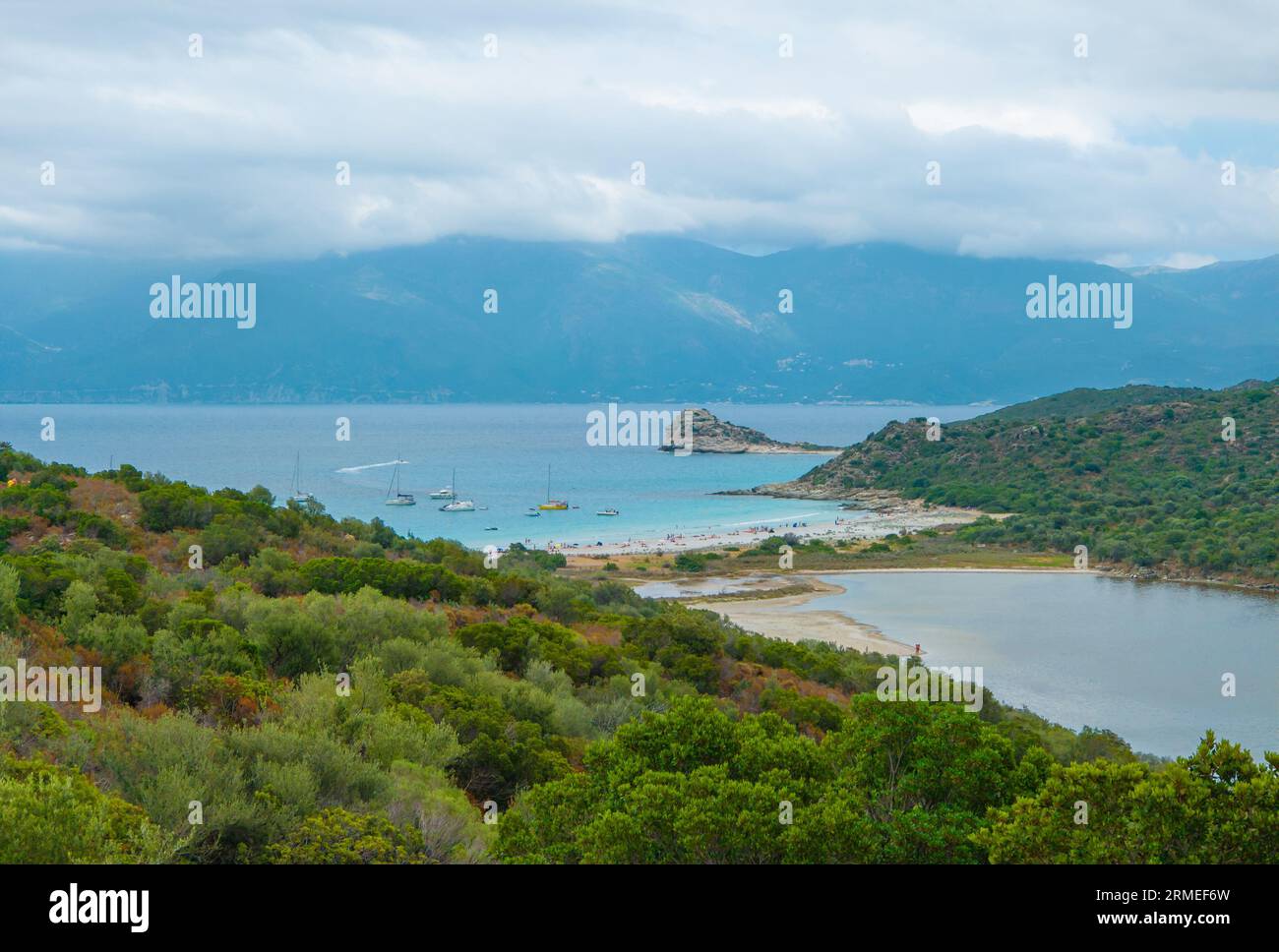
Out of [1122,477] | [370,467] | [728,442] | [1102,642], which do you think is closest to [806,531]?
[1122,477]

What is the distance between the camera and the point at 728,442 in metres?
171

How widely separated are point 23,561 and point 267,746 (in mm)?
11542

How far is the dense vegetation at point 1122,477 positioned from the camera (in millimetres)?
65312

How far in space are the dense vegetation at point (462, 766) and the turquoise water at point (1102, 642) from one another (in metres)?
15.0

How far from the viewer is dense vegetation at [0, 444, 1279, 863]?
28.1ft

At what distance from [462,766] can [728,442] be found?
519 feet

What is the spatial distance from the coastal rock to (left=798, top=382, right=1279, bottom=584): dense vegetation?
4680 centimetres

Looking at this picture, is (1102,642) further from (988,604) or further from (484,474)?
(484,474)

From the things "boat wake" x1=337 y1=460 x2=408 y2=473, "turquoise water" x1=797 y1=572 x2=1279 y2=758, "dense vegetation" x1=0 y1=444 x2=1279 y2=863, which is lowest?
"turquoise water" x1=797 y1=572 x2=1279 y2=758

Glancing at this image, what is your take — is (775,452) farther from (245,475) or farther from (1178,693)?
(1178,693)

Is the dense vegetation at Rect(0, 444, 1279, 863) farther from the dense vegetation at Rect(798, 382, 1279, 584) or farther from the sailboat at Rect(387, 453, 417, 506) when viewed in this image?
the sailboat at Rect(387, 453, 417, 506)

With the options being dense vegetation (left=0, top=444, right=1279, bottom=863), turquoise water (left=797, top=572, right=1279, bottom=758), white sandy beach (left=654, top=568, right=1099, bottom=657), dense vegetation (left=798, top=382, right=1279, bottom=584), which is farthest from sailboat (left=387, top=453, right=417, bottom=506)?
dense vegetation (left=0, top=444, right=1279, bottom=863)

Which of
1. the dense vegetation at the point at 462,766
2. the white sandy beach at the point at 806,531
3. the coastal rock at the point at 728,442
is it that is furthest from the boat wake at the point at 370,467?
the dense vegetation at the point at 462,766

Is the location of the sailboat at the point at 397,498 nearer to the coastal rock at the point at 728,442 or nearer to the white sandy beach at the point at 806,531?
the white sandy beach at the point at 806,531
